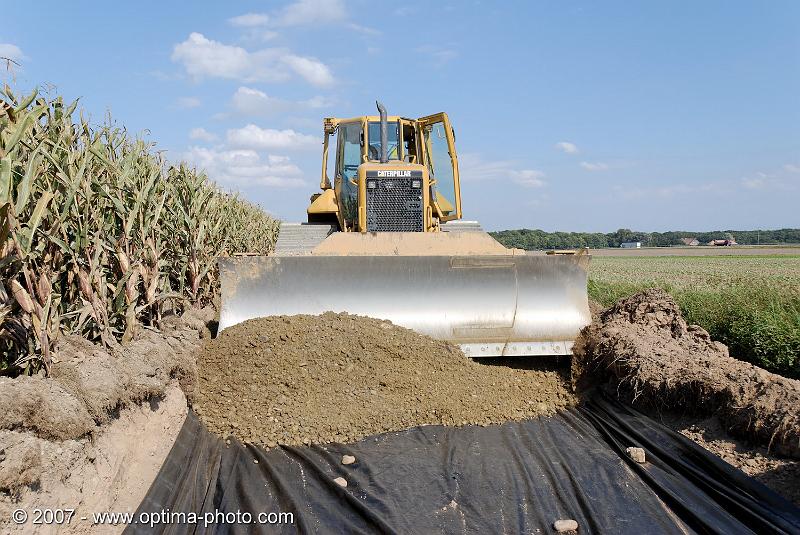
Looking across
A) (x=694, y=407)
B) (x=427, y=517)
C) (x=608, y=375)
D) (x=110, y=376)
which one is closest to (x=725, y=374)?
(x=694, y=407)

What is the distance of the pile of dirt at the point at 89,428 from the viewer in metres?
2.66

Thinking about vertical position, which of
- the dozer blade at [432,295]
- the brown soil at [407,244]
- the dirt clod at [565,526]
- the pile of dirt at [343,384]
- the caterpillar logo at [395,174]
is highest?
the caterpillar logo at [395,174]

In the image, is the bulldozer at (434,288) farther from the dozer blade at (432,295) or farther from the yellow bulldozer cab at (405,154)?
the yellow bulldozer cab at (405,154)

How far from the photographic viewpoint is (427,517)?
326cm

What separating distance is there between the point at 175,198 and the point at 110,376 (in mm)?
3238

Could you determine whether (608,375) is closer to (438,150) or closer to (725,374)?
(725,374)

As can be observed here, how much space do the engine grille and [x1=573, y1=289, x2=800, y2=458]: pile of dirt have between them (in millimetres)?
2229

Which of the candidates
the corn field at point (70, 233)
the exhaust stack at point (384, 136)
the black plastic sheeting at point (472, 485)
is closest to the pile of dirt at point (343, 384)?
the black plastic sheeting at point (472, 485)

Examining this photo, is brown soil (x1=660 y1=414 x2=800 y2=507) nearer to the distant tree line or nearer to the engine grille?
the engine grille

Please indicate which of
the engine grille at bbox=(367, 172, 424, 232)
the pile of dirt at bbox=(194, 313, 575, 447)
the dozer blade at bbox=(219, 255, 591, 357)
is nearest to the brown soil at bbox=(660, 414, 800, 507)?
the pile of dirt at bbox=(194, 313, 575, 447)

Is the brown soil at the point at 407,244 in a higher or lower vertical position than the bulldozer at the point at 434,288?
higher

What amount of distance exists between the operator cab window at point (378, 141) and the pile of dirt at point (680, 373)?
309cm

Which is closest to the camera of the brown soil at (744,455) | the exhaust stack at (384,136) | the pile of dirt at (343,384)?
the brown soil at (744,455)

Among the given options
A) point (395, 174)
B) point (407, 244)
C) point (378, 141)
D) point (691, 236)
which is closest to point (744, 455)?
point (407, 244)
